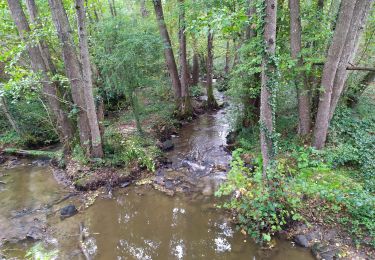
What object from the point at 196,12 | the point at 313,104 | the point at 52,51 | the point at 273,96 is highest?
the point at 196,12

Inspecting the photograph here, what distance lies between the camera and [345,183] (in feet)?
20.2

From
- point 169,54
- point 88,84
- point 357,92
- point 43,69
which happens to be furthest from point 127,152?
point 357,92

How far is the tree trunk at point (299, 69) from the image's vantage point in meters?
7.23

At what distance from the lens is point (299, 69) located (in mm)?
7164

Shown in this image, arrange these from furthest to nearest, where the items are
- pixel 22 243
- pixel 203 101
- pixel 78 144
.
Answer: pixel 203 101, pixel 78 144, pixel 22 243

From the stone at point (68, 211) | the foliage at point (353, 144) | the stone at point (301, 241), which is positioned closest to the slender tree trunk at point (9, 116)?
the stone at point (68, 211)

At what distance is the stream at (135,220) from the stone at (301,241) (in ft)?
0.48

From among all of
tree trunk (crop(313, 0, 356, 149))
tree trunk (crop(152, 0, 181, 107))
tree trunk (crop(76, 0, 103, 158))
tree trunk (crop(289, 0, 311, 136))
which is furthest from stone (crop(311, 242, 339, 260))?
tree trunk (crop(152, 0, 181, 107))

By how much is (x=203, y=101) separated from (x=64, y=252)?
1255 cm

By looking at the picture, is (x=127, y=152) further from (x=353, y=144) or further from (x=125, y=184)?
(x=353, y=144)

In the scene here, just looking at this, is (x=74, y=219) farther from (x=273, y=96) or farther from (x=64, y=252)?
(x=273, y=96)

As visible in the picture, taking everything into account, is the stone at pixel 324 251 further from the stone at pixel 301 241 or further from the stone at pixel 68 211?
the stone at pixel 68 211

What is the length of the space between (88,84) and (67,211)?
3.86 metres

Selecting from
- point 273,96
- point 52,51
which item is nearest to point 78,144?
point 52,51
